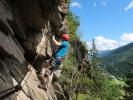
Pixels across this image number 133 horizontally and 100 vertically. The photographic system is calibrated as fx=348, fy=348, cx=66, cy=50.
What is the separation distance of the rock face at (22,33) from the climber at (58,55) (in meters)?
0.50

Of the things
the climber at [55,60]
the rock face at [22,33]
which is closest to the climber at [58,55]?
the climber at [55,60]

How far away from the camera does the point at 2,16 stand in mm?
16453

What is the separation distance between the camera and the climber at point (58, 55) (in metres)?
21.1

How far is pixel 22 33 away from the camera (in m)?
19.6

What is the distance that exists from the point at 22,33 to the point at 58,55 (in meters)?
3.13

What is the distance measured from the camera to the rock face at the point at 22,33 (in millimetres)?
16938

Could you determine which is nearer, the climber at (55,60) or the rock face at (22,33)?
the rock face at (22,33)

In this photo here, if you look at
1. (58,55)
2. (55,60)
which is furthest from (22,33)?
(55,60)

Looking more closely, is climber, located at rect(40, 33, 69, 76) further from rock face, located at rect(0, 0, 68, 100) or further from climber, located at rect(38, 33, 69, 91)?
rock face, located at rect(0, 0, 68, 100)

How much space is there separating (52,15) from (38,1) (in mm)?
1354

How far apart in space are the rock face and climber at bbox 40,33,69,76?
0.50 metres

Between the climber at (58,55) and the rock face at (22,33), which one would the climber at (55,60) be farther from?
the rock face at (22,33)

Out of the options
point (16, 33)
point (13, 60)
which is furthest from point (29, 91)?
point (16, 33)

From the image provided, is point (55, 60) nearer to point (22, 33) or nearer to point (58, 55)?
point (58, 55)
